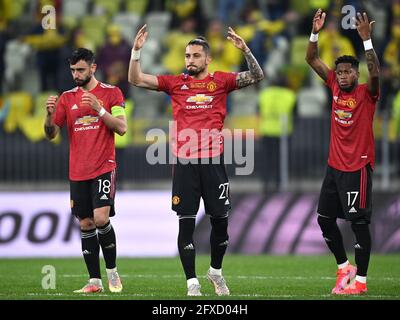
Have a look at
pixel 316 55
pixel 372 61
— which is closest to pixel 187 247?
pixel 316 55

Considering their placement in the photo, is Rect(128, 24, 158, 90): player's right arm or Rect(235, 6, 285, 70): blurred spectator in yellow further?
Rect(235, 6, 285, 70): blurred spectator in yellow

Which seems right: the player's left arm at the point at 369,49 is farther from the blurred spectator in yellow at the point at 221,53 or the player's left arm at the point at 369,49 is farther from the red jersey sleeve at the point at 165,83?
the blurred spectator in yellow at the point at 221,53

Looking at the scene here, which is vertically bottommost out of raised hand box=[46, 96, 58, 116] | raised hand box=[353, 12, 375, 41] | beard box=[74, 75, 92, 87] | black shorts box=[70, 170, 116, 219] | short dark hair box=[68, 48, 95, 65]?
black shorts box=[70, 170, 116, 219]

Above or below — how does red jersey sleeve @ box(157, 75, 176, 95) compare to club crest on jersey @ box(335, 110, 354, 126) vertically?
above

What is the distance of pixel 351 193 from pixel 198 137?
71.9 inches

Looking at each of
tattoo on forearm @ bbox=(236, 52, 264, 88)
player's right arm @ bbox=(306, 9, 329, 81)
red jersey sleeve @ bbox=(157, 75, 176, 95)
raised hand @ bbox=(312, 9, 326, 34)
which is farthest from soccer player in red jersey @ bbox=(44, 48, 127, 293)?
raised hand @ bbox=(312, 9, 326, 34)

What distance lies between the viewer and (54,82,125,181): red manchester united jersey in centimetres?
1256

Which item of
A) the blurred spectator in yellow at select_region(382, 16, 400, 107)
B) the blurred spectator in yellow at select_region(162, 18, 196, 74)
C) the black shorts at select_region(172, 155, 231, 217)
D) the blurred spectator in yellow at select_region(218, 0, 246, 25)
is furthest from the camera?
the blurred spectator in yellow at select_region(218, 0, 246, 25)

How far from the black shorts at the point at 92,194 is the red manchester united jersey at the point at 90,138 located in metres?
0.07

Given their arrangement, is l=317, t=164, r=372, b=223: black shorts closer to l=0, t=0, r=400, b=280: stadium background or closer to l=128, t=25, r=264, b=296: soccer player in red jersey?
l=128, t=25, r=264, b=296: soccer player in red jersey

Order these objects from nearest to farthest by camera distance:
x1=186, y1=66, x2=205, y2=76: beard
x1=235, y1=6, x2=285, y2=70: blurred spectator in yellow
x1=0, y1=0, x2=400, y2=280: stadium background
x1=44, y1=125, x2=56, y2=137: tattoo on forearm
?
x1=186, y1=66, x2=205, y2=76: beard
x1=44, y1=125, x2=56, y2=137: tattoo on forearm
x1=0, y1=0, x2=400, y2=280: stadium background
x1=235, y1=6, x2=285, y2=70: blurred spectator in yellow

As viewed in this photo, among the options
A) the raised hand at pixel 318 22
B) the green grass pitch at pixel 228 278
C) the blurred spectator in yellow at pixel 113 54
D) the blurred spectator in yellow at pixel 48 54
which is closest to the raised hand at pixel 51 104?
the green grass pitch at pixel 228 278

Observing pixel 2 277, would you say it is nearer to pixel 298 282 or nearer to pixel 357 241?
pixel 298 282

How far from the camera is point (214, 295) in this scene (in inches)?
470
